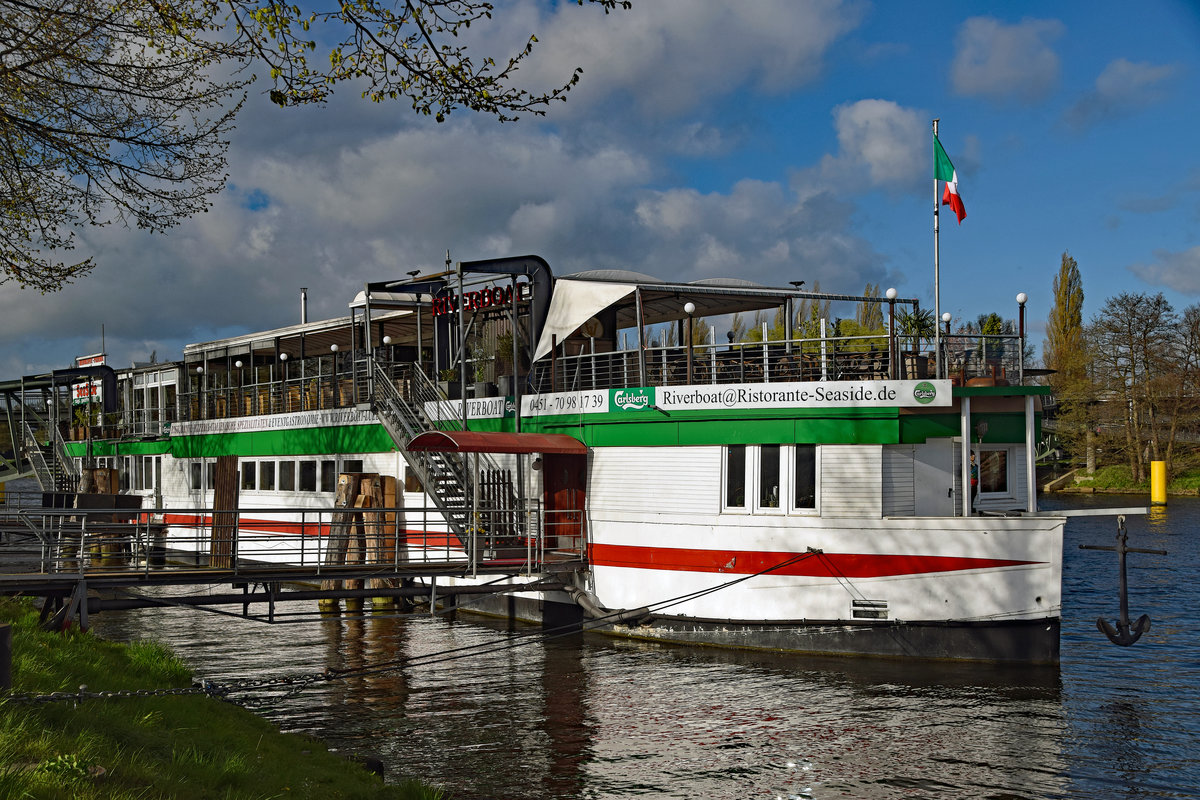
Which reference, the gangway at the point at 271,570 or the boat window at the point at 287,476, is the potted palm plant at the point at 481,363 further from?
the boat window at the point at 287,476

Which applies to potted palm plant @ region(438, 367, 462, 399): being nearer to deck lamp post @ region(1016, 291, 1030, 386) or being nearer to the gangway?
the gangway

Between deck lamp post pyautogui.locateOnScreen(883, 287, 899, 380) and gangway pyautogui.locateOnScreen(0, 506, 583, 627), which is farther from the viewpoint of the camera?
deck lamp post pyautogui.locateOnScreen(883, 287, 899, 380)

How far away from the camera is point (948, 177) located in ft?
65.5

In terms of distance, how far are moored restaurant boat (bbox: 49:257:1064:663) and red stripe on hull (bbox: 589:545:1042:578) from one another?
0.04m

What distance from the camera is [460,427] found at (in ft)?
79.4

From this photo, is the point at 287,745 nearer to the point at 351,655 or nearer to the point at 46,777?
the point at 46,777

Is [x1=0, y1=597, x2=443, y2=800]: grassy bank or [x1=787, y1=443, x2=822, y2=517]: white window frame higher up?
[x1=787, y1=443, x2=822, y2=517]: white window frame

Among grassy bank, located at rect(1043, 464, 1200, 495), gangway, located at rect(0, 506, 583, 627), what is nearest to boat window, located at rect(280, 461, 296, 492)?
gangway, located at rect(0, 506, 583, 627)

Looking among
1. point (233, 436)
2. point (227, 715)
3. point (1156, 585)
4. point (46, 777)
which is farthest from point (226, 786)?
point (1156, 585)

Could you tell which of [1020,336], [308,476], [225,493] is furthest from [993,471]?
[225,493]

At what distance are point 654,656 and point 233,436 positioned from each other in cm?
1964

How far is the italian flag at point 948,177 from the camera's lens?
65.3 ft

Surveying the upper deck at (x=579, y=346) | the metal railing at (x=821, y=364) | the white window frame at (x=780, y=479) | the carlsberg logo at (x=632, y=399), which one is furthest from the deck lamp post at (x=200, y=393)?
the white window frame at (x=780, y=479)

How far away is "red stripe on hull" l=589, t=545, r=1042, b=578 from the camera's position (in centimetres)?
1752
